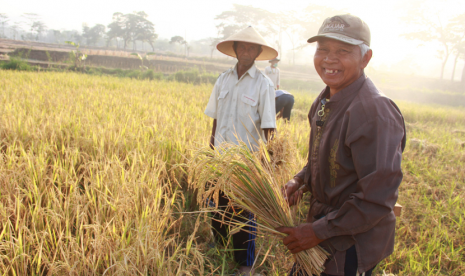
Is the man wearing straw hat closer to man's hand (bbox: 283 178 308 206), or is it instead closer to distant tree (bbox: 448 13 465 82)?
man's hand (bbox: 283 178 308 206)

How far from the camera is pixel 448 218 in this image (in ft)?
9.20

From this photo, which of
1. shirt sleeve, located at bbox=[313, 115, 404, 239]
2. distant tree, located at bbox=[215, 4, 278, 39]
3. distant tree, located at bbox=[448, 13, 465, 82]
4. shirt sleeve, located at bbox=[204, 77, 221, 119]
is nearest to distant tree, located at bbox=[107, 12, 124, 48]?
distant tree, located at bbox=[215, 4, 278, 39]

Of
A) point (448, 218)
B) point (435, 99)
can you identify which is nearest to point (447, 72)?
point (435, 99)

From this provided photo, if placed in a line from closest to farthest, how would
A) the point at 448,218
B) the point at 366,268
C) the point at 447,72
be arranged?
the point at 366,268 < the point at 448,218 < the point at 447,72

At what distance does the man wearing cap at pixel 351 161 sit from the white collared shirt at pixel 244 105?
0.80 meters

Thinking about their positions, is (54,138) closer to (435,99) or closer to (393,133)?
(393,133)

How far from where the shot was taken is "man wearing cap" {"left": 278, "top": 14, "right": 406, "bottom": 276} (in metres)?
0.87

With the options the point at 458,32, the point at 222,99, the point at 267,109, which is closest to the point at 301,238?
the point at 267,109

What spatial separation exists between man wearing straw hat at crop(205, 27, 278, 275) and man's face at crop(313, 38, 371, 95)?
862mm

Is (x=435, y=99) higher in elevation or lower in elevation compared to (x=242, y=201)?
higher

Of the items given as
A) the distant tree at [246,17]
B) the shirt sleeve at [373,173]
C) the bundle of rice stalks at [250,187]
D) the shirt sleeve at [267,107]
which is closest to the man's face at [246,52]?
the shirt sleeve at [267,107]

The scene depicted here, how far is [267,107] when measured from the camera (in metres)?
1.96

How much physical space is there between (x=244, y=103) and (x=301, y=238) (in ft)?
3.81

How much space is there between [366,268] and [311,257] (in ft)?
0.68
